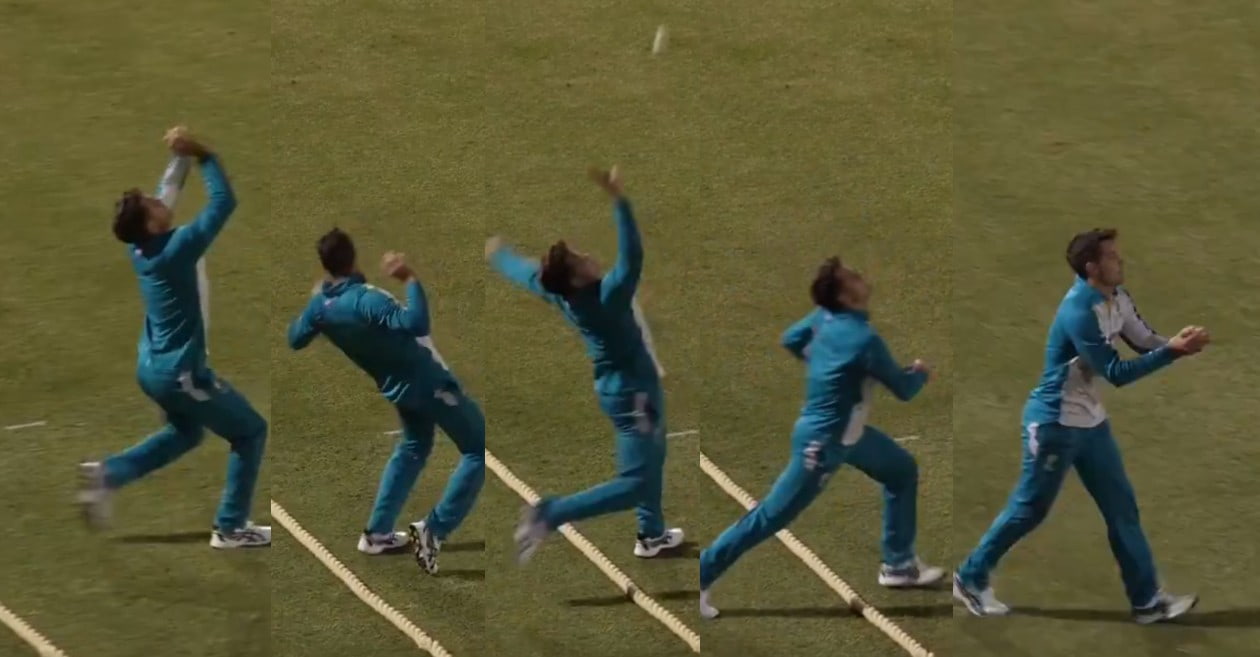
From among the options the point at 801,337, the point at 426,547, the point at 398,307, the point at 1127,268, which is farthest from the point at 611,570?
the point at 1127,268

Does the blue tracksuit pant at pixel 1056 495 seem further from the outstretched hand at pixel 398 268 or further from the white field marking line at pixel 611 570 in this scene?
the outstretched hand at pixel 398 268

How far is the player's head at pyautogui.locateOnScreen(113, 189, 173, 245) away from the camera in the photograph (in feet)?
27.4

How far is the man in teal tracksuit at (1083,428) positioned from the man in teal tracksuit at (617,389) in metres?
1.30

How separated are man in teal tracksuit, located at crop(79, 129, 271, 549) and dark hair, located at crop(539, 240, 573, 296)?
1239mm

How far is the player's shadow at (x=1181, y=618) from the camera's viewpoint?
863cm

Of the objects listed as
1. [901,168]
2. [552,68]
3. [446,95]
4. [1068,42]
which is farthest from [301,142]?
[1068,42]

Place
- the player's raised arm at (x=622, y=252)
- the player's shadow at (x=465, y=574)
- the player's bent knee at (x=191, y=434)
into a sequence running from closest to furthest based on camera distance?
1. the player's raised arm at (x=622, y=252)
2. the player's shadow at (x=465, y=574)
3. the player's bent knee at (x=191, y=434)

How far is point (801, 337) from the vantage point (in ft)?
26.6

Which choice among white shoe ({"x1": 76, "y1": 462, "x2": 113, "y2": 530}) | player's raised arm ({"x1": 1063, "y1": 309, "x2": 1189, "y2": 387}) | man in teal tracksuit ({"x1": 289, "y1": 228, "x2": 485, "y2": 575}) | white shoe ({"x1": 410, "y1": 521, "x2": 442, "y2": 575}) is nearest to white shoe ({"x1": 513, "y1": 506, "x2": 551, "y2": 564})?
man in teal tracksuit ({"x1": 289, "y1": 228, "x2": 485, "y2": 575})

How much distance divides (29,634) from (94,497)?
0.65 metres

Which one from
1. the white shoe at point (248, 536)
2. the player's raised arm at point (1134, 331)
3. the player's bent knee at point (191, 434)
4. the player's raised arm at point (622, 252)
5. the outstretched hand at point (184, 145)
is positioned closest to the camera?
the player's raised arm at point (622, 252)

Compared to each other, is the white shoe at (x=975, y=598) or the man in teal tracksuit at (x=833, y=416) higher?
the man in teal tracksuit at (x=833, y=416)

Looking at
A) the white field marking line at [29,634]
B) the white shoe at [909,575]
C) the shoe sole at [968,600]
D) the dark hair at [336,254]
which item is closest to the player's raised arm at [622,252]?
the dark hair at [336,254]

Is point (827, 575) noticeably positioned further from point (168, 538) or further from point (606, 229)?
point (168, 538)
